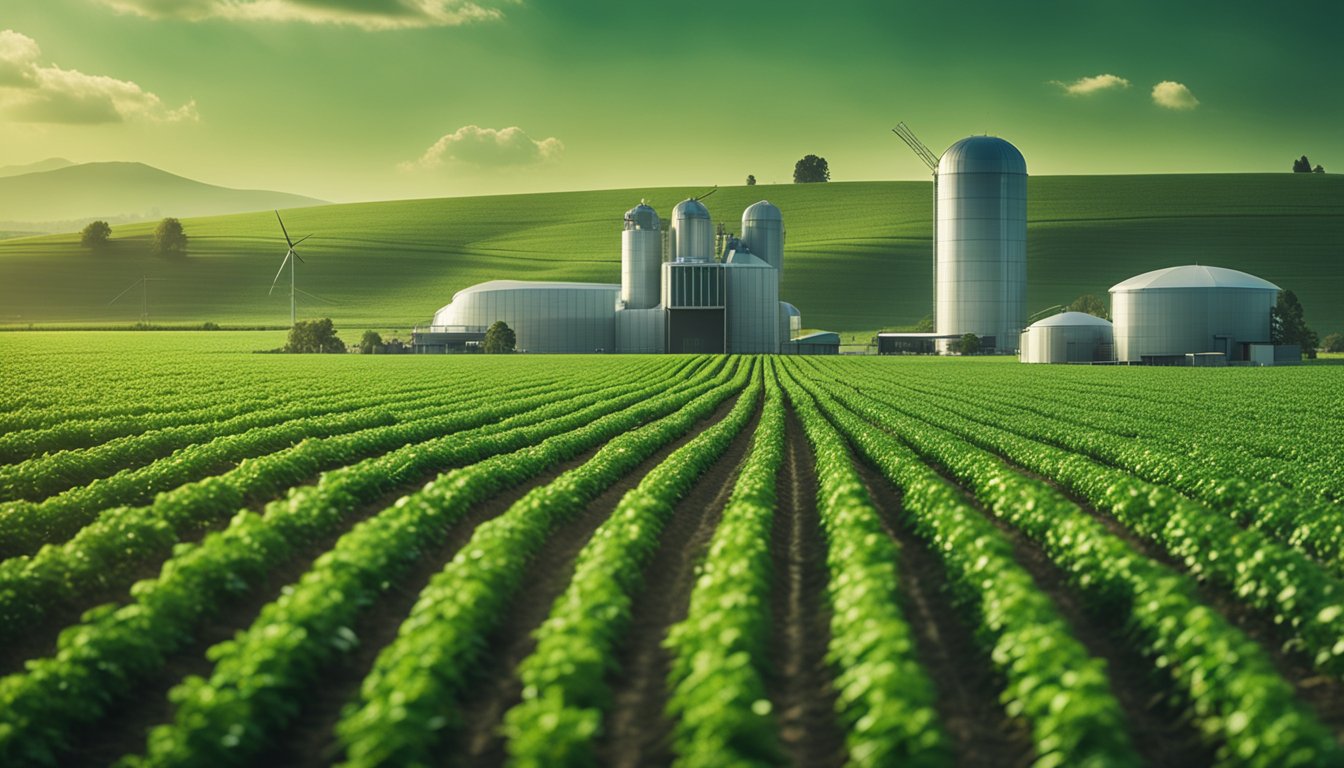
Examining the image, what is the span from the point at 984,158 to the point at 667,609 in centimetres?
9896

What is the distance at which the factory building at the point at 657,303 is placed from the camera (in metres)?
106

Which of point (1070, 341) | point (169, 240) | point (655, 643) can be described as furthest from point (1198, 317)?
point (169, 240)

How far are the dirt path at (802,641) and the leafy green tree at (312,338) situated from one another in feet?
307

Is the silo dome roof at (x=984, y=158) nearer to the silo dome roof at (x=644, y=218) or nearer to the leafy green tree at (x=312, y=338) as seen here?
the silo dome roof at (x=644, y=218)

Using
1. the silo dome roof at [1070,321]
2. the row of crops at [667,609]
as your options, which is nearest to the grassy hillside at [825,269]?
the silo dome roof at [1070,321]

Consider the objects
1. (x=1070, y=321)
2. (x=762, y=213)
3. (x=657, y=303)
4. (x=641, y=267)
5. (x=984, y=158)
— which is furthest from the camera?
(x=762, y=213)

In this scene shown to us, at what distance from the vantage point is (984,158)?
343ft

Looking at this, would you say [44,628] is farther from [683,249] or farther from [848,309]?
[848,309]

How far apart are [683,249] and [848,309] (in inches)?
2693

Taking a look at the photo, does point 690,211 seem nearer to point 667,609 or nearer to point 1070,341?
point 1070,341

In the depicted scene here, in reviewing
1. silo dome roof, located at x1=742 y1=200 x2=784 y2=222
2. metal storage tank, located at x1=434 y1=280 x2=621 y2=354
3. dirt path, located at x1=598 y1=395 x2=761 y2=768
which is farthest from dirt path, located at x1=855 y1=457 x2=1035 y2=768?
silo dome roof, located at x1=742 y1=200 x2=784 y2=222

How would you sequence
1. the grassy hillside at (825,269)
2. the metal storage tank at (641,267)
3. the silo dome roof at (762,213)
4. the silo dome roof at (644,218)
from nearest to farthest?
the metal storage tank at (641,267) < the silo dome roof at (644,218) < the silo dome roof at (762,213) < the grassy hillside at (825,269)

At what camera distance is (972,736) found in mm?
9055

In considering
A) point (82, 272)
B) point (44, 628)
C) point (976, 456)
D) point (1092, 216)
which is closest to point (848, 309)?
point (1092, 216)
